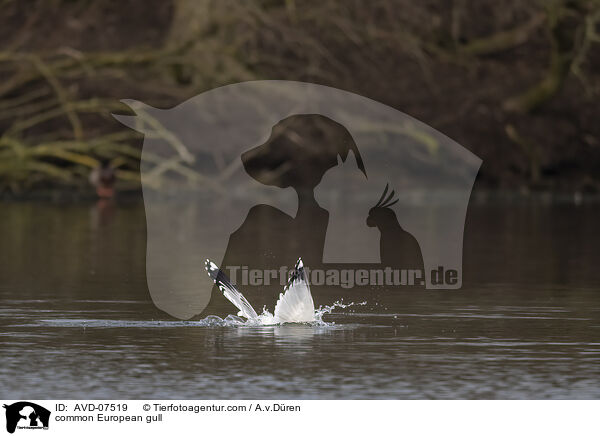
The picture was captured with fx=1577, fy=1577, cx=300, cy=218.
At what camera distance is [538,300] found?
52.0 ft

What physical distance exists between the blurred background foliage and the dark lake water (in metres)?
15.5

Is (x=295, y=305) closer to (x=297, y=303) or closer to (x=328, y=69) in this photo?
(x=297, y=303)

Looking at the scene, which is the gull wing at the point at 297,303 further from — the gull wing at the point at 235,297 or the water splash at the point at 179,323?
the gull wing at the point at 235,297

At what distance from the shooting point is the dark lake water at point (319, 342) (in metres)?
10.3

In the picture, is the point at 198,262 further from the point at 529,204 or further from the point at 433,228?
the point at 529,204

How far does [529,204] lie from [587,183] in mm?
4800

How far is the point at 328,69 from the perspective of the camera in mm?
38906

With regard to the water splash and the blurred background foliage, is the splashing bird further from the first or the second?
the blurred background foliage

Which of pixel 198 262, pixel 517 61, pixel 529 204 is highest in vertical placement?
pixel 517 61

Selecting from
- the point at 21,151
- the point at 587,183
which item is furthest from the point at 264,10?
the point at 587,183
